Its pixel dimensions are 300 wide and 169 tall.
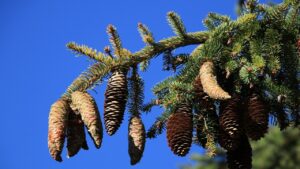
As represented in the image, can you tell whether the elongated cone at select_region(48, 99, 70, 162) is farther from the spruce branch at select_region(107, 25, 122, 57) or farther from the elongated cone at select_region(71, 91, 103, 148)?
the spruce branch at select_region(107, 25, 122, 57)

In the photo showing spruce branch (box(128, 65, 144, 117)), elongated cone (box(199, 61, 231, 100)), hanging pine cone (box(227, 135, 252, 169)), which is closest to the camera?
elongated cone (box(199, 61, 231, 100))

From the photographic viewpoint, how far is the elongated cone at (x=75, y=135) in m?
2.19

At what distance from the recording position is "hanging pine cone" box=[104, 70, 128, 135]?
2.24 m

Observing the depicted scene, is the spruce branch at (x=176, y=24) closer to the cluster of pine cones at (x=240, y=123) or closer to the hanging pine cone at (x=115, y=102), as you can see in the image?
the hanging pine cone at (x=115, y=102)

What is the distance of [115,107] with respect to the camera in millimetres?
2271

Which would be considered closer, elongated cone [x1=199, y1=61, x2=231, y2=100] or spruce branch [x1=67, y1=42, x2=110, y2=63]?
elongated cone [x1=199, y1=61, x2=231, y2=100]

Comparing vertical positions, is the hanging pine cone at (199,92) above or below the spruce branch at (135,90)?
below

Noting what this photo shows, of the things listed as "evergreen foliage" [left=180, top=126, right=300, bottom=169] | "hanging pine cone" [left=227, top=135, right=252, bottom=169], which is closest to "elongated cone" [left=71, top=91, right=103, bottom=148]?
"hanging pine cone" [left=227, top=135, right=252, bottom=169]

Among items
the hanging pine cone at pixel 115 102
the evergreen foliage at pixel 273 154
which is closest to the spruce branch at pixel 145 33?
the hanging pine cone at pixel 115 102

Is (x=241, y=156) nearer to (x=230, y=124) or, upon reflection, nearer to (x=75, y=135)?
(x=230, y=124)

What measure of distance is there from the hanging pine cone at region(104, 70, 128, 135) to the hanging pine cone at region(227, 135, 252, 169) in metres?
0.50

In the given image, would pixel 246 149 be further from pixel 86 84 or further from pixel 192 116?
pixel 86 84

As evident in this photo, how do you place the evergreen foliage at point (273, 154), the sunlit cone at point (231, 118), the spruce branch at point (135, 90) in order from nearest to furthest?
1. the sunlit cone at point (231, 118)
2. the spruce branch at point (135, 90)
3. the evergreen foliage at point (273, 154)

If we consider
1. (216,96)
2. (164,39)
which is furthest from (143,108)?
(216,96)
